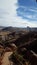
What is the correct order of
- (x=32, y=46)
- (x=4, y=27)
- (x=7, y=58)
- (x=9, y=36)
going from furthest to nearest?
(x=32, y=46), (x=7, y=58), (x=9, y=36), (x=4, y=27)

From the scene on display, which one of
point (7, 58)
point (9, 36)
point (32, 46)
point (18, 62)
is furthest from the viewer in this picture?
point (32, 46)

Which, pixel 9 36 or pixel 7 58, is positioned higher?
pixel 9 36

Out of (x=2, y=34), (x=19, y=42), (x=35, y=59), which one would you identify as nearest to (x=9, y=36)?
(x=2, y=34)

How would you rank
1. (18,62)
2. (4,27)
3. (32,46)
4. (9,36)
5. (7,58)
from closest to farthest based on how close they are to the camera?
(4,27) < (9,36) < (18,62) < (7,58) < (32,46)

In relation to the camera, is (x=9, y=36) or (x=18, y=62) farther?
(x=18, y=62)

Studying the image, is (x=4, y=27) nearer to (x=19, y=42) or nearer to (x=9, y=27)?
(x=9, y=27)

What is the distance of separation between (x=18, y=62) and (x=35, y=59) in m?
0.95

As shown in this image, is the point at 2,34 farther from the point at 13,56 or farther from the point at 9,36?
the point at 13,56

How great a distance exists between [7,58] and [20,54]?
757 mm

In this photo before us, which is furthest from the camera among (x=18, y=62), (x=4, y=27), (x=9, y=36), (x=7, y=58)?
Result: (x=7, y=58)

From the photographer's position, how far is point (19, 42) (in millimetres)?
10070

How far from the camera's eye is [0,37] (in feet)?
30.8

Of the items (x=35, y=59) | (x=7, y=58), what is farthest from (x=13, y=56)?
(x=35, y=59)

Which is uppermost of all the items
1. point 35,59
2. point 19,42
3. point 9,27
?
point 9,27
